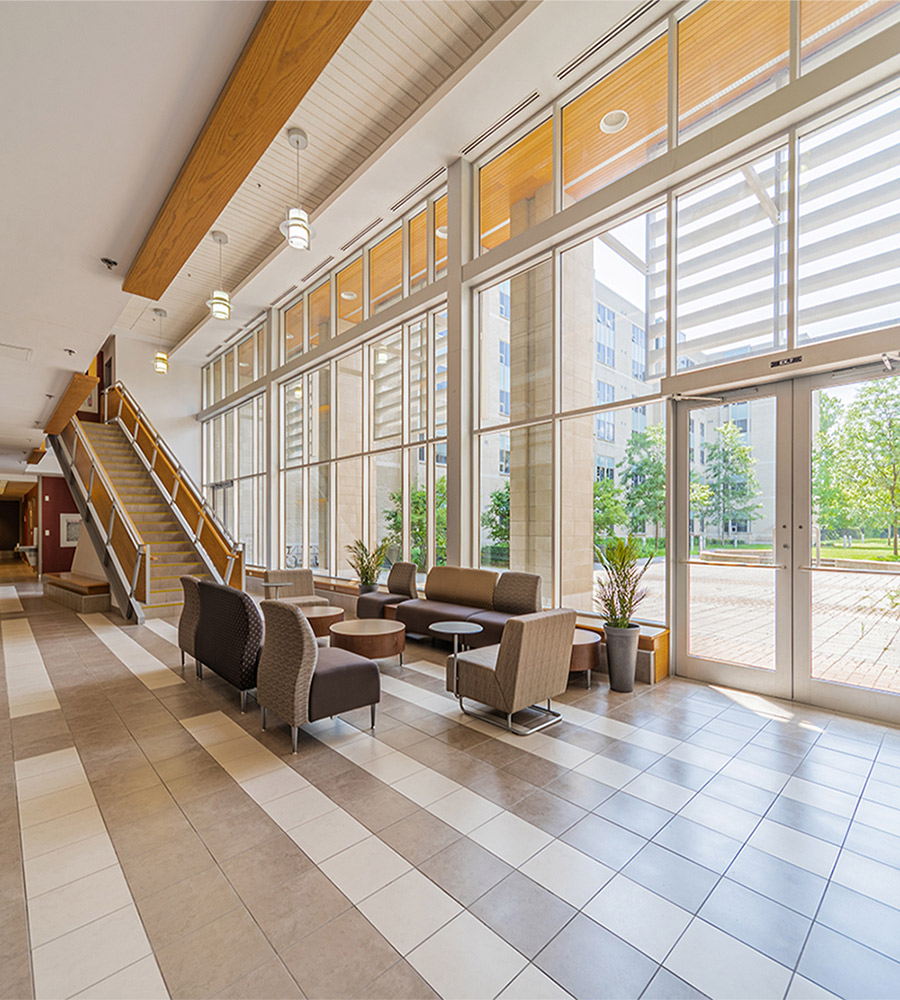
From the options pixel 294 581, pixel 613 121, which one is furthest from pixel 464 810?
pixel 613 121

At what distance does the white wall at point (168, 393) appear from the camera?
1416cm

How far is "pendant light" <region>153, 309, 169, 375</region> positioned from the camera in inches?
372

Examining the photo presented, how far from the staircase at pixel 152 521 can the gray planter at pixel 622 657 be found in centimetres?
646

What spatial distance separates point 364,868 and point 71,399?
887cm

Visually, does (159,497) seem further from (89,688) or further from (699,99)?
(699,99)

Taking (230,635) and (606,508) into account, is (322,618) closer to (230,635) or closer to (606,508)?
(230,635)

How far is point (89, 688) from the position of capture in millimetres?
4832

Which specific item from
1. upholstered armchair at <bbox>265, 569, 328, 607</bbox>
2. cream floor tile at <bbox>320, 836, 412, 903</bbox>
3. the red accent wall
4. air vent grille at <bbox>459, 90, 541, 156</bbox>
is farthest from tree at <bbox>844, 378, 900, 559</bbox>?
the red accent wall

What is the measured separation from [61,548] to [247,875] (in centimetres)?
1683

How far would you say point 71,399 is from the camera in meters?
8.38

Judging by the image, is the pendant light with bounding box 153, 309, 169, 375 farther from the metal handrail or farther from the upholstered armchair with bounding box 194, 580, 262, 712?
the upholstered armchair with bounding box 194, 580, 262, 712

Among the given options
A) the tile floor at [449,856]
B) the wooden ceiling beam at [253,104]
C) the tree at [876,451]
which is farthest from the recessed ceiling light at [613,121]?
the tile floor at [449,856]

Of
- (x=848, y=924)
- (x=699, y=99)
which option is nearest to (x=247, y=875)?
(x=848, y=924)

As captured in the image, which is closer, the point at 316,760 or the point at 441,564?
the point at 316,760
